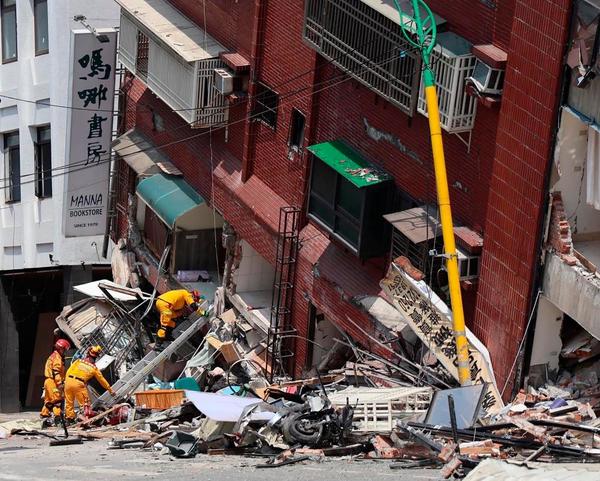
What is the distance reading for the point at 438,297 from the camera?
18.7 m

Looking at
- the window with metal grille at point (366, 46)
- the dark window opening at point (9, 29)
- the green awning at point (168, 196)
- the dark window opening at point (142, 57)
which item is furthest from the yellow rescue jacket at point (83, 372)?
the dark window opening at point (9, 29)

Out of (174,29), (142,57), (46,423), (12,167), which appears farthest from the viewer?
(12,167)

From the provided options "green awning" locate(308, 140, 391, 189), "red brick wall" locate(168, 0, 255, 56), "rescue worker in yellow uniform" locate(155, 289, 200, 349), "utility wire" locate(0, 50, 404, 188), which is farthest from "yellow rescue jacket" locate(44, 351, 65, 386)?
"red brick wall" locate(168, 0, 255, 56)

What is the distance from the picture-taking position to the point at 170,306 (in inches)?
996

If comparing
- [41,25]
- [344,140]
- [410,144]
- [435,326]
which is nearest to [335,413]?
[435,326]

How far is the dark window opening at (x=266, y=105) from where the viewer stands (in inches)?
928

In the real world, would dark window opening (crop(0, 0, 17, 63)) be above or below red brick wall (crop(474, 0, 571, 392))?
below

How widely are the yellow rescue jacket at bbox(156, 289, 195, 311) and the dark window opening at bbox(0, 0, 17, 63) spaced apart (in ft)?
34.8

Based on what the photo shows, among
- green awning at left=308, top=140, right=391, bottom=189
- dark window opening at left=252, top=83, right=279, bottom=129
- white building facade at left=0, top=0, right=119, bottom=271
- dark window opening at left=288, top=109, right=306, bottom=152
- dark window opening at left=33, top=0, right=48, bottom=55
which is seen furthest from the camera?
dark window opening at left=33, top=0, right=48, bottom=55

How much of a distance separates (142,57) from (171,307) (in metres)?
5.27

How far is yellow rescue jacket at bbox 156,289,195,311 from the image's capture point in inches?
995

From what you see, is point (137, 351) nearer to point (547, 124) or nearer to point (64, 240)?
point (64, 240)

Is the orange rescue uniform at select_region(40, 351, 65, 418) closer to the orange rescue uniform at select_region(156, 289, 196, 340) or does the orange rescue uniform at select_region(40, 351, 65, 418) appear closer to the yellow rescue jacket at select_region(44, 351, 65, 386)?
the yellow rescue jacket at select_region(44, 351, 65, 386)

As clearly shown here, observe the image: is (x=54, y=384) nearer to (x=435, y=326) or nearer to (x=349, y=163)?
(x=349, y=163)
